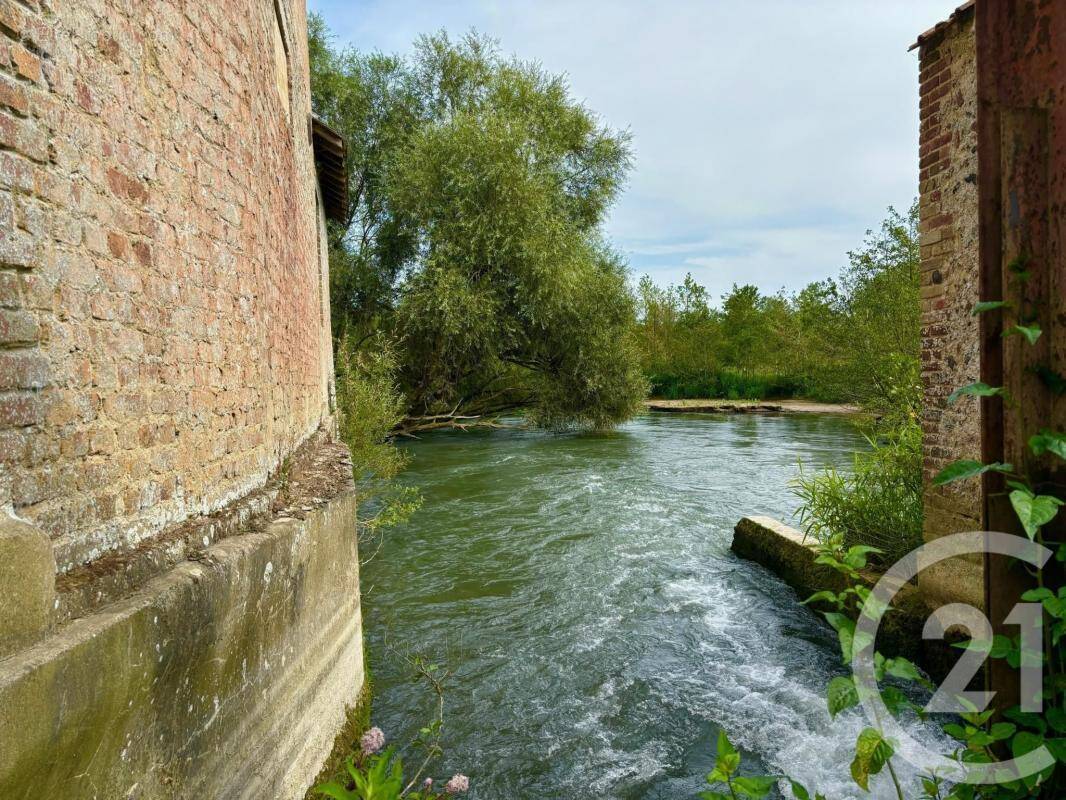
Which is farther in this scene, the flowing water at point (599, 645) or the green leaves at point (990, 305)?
the flowing water at point (599, 645)

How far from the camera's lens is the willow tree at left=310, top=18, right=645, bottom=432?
16500 mm

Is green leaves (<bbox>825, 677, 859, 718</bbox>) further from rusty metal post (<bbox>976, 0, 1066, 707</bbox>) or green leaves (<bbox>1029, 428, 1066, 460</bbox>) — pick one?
green leaves (<bbox>1029, 428, 1066, 460</bbox>)

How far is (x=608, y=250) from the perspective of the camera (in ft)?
67.7

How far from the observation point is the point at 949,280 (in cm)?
430

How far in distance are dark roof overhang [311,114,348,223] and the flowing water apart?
16.1 feet

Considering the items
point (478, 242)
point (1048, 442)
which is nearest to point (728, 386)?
point (478, 242)

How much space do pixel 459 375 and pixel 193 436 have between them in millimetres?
15395

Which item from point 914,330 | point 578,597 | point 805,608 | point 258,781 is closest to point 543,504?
point 578,597

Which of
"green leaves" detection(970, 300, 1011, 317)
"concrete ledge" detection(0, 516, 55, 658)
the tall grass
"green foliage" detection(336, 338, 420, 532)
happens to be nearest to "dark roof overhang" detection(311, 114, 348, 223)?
"green foliage" detection(336, 338, 420, 532)

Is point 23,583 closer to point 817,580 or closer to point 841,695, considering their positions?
point 841,695

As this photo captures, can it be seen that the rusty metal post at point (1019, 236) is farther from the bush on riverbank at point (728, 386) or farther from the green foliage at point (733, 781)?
the bush on riverbank at point (728, 386)

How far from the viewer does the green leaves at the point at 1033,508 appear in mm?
1205

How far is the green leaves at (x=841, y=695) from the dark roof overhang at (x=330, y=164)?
25.2ft

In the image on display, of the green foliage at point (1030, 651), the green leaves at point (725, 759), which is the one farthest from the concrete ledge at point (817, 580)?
the green foliage at point (1030, 651)
